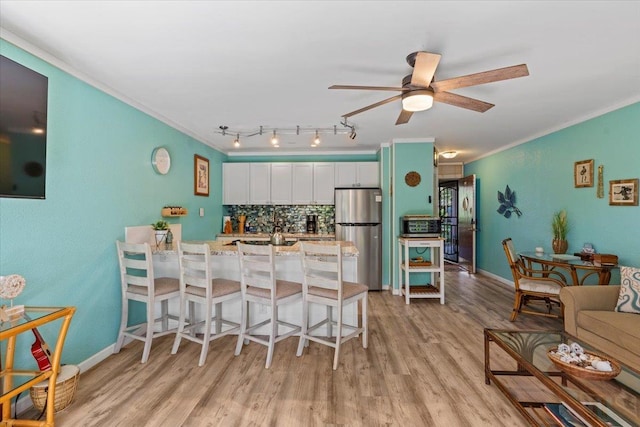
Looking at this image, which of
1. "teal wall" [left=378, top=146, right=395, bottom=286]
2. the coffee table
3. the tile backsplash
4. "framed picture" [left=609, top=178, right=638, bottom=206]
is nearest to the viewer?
the coffee table

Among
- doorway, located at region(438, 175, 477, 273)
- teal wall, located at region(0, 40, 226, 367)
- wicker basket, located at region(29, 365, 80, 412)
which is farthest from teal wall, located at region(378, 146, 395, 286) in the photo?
wicker basket, located at region(29, 365, 80, 412)

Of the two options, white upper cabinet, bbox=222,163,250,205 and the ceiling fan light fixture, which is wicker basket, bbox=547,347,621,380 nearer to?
the ceiling fan light fixture

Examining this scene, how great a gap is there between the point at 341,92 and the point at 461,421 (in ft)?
8.82

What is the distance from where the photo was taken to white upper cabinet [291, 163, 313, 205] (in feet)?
17.9

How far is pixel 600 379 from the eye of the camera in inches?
65.7

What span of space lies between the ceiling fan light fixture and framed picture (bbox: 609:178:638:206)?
258 cm

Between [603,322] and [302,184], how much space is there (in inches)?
165

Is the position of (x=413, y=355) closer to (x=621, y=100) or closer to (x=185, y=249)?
(x=185, y=249)

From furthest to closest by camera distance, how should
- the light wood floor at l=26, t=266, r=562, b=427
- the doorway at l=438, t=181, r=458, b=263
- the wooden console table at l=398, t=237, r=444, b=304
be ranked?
the doorway at l=438, t=181, r=458, b=263, the wooden console table at l=398, t=237, r=444, b=304, the light wood floor at l=26, t=266, r=562, b=427

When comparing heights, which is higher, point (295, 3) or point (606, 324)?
point (295, 3)

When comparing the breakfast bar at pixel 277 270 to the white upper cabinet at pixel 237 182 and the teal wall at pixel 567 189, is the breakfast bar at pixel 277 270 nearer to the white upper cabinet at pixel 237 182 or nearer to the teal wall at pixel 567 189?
the white upper cabinet at pixel 237 182

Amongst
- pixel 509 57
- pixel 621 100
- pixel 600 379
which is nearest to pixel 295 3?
pixel 509 57

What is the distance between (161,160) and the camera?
11.6 ft

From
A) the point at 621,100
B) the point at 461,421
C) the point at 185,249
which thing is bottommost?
the point at 461,421
